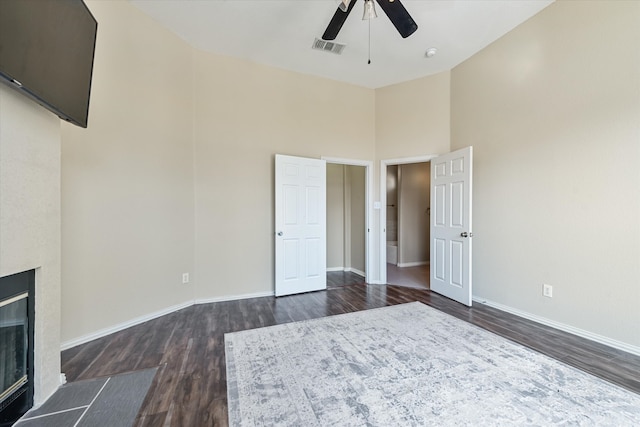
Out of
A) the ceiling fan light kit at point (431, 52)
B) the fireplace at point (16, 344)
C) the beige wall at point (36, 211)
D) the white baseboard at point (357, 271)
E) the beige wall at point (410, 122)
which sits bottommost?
the white baseboard at point (357, 271)

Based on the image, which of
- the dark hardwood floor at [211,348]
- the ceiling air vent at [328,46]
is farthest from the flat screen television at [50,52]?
the ceiling air vent at [328,46]

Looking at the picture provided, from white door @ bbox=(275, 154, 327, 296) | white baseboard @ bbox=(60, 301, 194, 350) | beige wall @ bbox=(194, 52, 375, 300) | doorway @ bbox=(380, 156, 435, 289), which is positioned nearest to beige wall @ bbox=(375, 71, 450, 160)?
beige wall @ bbox=(194, 52, 375, 300)

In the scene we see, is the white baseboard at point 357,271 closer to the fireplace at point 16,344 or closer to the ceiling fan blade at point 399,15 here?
the ceiling fan blade at point 399,15

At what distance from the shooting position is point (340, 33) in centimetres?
320

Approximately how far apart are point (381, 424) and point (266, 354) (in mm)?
1103

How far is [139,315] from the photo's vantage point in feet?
9.46

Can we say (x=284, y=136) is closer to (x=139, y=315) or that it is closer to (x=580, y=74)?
(x=139, y=315)

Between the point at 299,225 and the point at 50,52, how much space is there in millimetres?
3030

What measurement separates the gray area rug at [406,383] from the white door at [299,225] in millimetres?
1317

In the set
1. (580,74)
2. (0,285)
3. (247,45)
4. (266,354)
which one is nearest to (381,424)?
(266,354)

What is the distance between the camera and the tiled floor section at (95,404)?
151 centimetres

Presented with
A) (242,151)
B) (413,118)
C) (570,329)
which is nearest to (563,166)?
(570,329)

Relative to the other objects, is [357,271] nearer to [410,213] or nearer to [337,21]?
[410,213]

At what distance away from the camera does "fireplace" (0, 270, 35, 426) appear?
1472 mm
